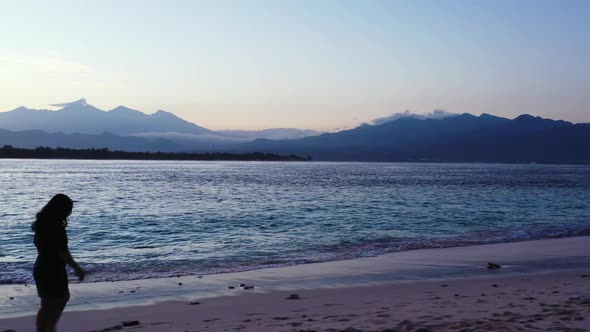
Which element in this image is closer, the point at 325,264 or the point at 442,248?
the point at 325,264

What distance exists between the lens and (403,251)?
20.6m

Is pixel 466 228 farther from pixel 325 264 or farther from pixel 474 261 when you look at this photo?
pixel 325 264

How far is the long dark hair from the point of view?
7117 mm

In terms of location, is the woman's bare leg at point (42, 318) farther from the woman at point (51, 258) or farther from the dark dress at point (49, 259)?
the dark dress at point (49, 259)

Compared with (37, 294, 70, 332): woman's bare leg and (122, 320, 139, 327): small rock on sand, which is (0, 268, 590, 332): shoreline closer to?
(122, 320, 139, 327): small rock on sand

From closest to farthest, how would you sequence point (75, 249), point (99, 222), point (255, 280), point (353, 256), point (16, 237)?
point (255, 280) → point (353, 256) → point (75, 249) → point (16, 237) → point (99, 222)

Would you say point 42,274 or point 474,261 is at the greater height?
point 42,274

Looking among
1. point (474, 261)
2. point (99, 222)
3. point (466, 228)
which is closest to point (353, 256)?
point (474, 261)

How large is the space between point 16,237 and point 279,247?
10.8 m

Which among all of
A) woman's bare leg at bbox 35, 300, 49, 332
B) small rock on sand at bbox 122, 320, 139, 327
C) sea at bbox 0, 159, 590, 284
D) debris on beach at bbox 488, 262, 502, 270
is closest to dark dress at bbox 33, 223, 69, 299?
woman's bare leg at bbox 35, 300, 49, 332

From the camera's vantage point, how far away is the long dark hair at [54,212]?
7.12 meters

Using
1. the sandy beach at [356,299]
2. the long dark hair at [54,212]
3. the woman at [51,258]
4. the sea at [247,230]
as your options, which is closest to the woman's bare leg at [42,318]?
the woman at [51,258]

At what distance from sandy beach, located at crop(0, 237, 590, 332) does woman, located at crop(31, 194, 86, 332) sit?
2066 millimetres

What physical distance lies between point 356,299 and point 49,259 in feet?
20.8
